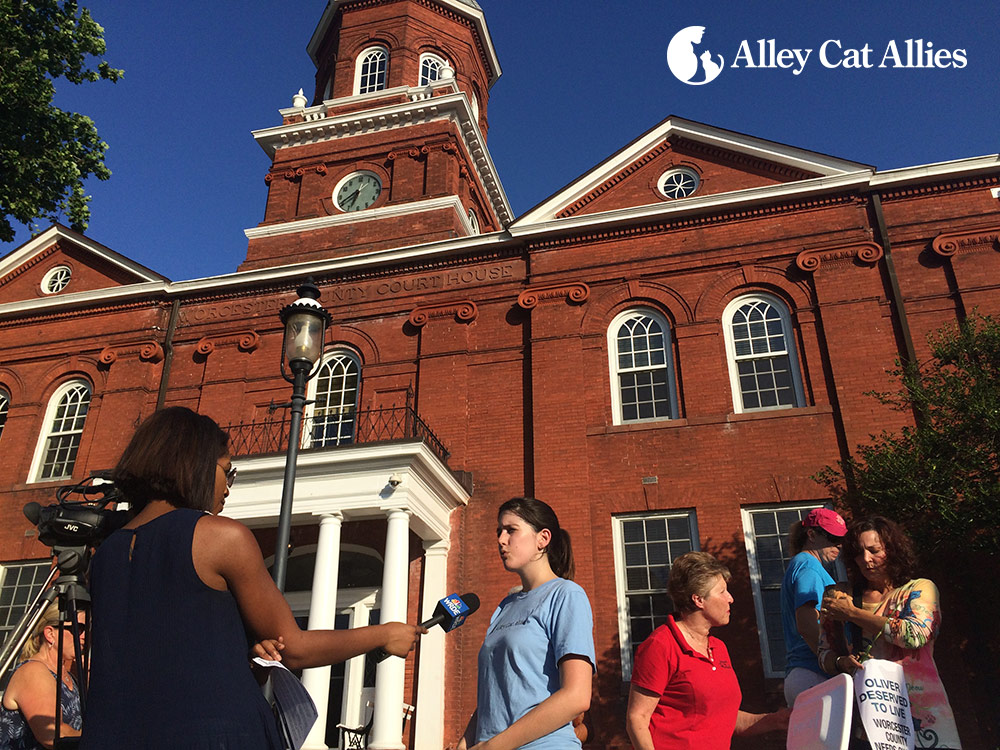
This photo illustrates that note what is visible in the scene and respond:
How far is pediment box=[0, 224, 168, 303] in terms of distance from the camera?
1847 centimetres

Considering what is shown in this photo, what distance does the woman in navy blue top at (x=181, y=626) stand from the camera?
6.73 ft

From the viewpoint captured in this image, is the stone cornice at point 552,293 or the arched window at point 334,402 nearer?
the stone cornice at point 552,293

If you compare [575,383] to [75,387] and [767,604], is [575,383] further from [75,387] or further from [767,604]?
[75,387]

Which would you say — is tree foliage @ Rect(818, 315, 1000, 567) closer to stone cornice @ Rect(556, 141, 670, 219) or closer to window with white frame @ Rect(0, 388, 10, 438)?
stone cornice @ Rect(556, 141, 670, 219)

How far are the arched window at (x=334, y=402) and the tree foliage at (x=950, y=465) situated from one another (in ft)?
29.9

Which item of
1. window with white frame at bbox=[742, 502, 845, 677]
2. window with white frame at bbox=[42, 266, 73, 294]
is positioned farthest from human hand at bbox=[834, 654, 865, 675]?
window with white frame at bbox=[42, 266, 73, 294]

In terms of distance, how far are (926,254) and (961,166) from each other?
1787 millimetres

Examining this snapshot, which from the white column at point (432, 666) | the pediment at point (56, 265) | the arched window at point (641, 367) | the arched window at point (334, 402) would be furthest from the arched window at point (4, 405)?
the arched window at point (641, 367)

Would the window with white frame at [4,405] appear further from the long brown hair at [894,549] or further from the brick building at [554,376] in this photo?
the long brown hair at [894,549]

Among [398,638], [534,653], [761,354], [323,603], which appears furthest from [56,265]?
[398,638]

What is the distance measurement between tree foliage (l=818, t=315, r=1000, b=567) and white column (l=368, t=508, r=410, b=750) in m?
6.63

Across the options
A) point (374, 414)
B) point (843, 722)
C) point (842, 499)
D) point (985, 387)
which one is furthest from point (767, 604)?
point (843, 722)

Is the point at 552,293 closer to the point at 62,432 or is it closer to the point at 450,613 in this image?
the point at 62,432

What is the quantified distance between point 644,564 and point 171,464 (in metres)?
10.9
